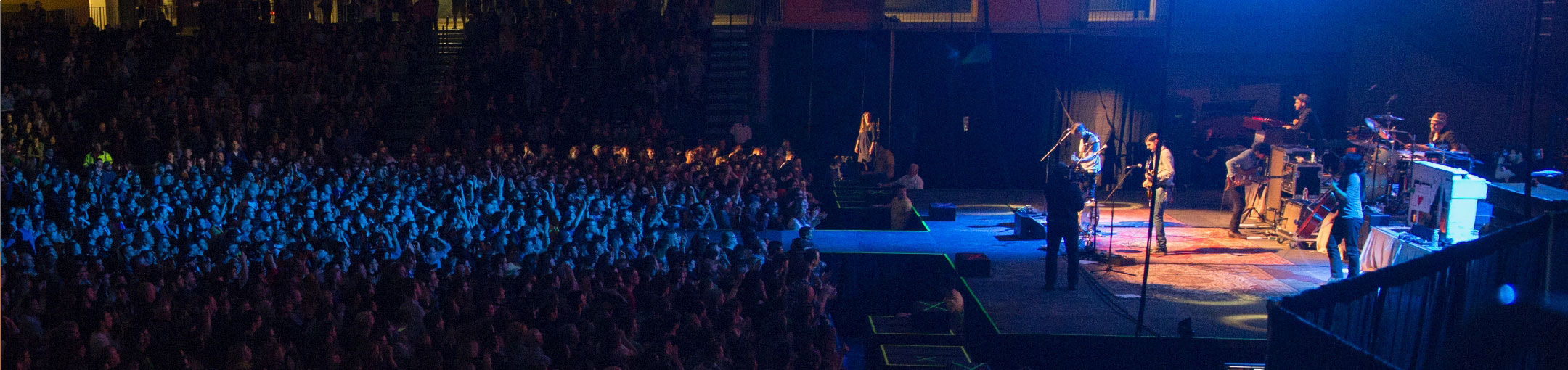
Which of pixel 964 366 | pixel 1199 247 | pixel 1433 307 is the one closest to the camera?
pixel 1433 307

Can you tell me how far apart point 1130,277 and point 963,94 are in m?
7.81

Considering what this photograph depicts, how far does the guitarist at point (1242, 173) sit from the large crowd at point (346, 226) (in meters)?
4.79

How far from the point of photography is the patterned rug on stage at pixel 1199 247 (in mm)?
11328

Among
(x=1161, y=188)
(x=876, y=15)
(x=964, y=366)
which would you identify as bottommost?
(x=964, y=366)

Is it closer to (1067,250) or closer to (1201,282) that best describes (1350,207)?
(1201,282)

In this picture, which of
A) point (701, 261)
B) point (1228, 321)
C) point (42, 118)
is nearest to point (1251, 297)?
point (1228, 321)

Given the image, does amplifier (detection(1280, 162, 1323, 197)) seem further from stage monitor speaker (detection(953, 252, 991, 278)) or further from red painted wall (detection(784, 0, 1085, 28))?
red painted wall (detection(784, 0, 1085, 28))

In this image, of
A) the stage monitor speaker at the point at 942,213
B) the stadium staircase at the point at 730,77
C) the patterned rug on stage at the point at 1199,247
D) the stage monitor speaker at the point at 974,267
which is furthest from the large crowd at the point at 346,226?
the patterned rug on stage at the point at 1199,247

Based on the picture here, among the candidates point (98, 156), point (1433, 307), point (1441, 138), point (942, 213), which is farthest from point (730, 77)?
point (1433, 307)

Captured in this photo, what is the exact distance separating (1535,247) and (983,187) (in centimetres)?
1364

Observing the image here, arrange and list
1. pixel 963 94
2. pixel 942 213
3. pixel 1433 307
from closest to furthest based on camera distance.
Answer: pixel 1433 307 < pixel 942 213 < pixel 963 94

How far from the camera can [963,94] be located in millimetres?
17844

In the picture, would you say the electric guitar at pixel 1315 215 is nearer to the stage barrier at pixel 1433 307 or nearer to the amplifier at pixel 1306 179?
the amplifier at pixel 1306 179

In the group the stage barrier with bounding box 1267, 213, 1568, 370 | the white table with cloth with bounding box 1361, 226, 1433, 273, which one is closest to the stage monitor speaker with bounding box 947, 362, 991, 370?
the stage barrier with bounding box 1267, 213, 1568, 370
